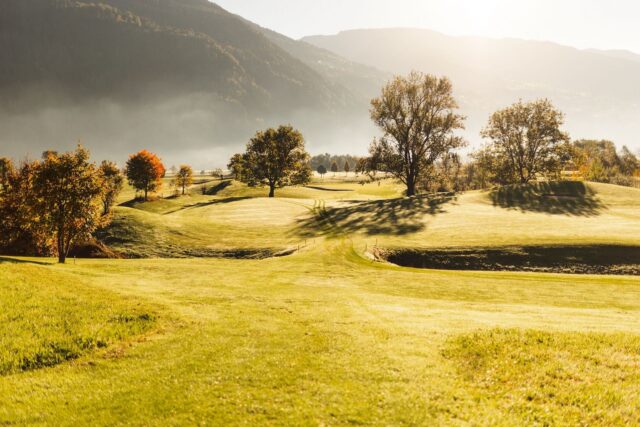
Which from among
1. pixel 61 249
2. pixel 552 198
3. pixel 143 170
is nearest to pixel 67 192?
pixel 61 249

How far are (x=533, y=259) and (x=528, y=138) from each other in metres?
66.6

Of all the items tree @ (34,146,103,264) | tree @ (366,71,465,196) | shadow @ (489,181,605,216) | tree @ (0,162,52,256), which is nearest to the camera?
tree @ (34,146,103,264)

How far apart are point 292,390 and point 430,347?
657cm

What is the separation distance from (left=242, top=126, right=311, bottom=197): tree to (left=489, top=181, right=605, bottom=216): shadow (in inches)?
2241

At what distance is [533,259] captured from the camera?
4681cm

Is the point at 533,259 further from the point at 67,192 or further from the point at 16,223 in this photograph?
the point at 16,223

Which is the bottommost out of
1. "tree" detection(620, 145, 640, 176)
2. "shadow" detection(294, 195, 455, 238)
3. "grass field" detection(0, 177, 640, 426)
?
"grass field" detection(0, 177, 640, 426)

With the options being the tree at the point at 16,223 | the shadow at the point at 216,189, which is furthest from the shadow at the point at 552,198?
A: the shadow at the point at 216,189

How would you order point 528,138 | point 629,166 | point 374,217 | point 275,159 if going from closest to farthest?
point 374,217 → point 528,138 → point 275,159 → point 629,166

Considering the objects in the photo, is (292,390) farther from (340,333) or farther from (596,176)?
(596,176)

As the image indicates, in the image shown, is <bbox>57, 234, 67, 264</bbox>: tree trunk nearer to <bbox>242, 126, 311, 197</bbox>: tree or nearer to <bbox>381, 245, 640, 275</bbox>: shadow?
<bbox>381, 245, 640, 275</bbox>: shadow

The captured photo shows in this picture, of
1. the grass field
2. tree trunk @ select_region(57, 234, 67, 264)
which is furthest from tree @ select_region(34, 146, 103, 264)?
the grass field

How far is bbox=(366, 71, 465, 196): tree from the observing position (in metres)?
91.8

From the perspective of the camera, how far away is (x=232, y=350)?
15188mm
